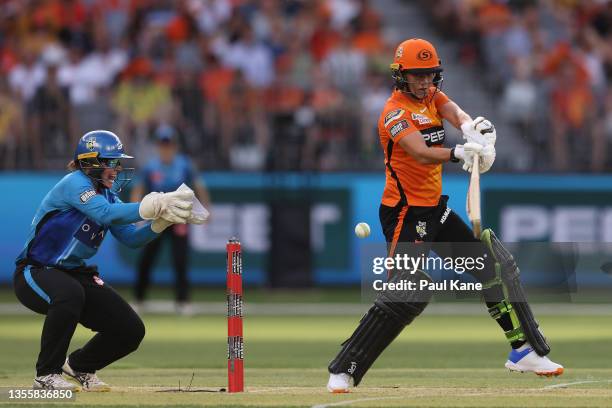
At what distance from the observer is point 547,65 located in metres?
21.8

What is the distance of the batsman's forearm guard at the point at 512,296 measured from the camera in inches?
401

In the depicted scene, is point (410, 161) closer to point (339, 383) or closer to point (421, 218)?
point (421, 218)

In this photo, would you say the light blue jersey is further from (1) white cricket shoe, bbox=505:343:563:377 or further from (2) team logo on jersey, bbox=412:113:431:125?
(1) white cricket shoe, bbox=505:343:563:377

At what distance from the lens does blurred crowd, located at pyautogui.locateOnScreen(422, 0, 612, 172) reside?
2112cm

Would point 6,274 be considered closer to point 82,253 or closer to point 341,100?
point 341,100

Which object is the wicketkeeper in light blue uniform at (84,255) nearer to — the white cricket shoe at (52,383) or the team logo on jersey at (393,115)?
the white cricket shoe at (52,383)

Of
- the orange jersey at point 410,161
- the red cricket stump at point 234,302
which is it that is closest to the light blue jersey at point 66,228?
the red cricket stump at point 234,302

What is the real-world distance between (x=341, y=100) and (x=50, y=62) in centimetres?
495

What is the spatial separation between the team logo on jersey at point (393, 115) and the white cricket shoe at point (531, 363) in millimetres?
1996

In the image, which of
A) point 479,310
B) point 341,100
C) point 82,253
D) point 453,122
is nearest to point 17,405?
point 82,253

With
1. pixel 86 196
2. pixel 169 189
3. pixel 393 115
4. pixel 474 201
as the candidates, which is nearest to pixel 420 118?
pixel 393 115

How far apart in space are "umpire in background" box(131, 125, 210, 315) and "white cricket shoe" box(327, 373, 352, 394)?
8.49 m

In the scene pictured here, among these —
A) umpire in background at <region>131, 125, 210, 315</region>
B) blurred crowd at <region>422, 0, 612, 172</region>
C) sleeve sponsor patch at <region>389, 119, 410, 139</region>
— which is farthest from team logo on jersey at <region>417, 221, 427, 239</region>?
blurred crowd at <region>422, 0, 612, 172</region>

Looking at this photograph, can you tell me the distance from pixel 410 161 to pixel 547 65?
1225 cm
